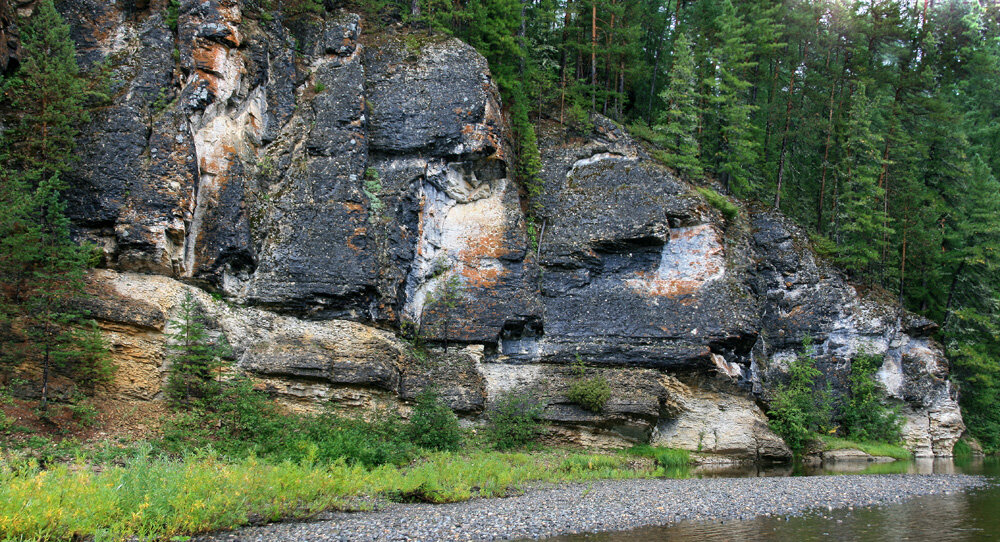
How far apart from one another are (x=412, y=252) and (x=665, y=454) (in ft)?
37.3

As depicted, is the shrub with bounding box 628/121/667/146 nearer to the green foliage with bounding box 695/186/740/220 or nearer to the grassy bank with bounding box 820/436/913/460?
the green foliage with bounding box 695/186/740/220

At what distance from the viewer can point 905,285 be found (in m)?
31.4

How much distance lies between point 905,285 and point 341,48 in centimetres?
→ 3050

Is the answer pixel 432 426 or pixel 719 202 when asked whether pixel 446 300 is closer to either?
pixel 432 426

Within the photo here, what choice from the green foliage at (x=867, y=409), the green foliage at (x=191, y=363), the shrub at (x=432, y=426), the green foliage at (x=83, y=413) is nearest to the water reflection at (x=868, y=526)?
the shrub at (x=432, y=426)

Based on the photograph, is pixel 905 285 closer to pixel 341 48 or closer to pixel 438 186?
pixel 438 186

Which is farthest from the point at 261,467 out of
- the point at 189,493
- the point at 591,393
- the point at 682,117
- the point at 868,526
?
the point at 682,117

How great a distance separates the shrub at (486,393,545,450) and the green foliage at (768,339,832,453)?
10384 millimetres

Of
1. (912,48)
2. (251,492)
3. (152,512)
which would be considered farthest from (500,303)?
(912,48)

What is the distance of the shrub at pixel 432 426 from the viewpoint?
17.2 meters

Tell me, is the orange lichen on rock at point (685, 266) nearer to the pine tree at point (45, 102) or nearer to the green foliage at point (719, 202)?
the green foliage at point (719, 202)

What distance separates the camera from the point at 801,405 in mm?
24547

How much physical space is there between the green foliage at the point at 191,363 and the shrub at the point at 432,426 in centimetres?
543

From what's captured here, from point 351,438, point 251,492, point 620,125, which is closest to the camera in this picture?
point 251,492
